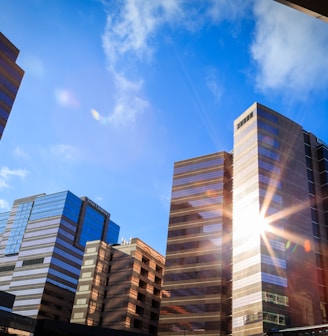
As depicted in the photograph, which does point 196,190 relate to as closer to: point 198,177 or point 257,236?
point 198,177

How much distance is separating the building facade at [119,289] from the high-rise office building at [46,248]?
2576cm

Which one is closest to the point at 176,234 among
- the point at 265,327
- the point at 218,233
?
the point at 218,233

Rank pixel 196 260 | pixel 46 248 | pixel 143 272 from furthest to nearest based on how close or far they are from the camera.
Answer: pixel 46 248 → pixel 143 272 → pixel 196 260

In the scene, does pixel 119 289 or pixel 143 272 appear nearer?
pixel 119 289

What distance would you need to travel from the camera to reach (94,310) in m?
101

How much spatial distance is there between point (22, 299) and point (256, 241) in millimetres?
88273

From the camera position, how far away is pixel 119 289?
10319cm

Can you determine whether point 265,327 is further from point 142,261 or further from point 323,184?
point 142,261

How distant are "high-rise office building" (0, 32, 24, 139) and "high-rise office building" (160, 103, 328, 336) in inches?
1700

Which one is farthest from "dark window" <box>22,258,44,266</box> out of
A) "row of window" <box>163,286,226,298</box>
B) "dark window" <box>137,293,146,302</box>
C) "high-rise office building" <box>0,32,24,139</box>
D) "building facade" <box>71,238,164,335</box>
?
"high-rise office building" <box>0,32,24,139</box>

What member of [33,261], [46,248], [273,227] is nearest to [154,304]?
[46,248]

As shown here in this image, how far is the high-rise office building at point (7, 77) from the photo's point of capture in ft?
236

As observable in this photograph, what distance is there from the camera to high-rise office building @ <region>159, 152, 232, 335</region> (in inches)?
3059

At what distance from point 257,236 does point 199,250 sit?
1698cm
